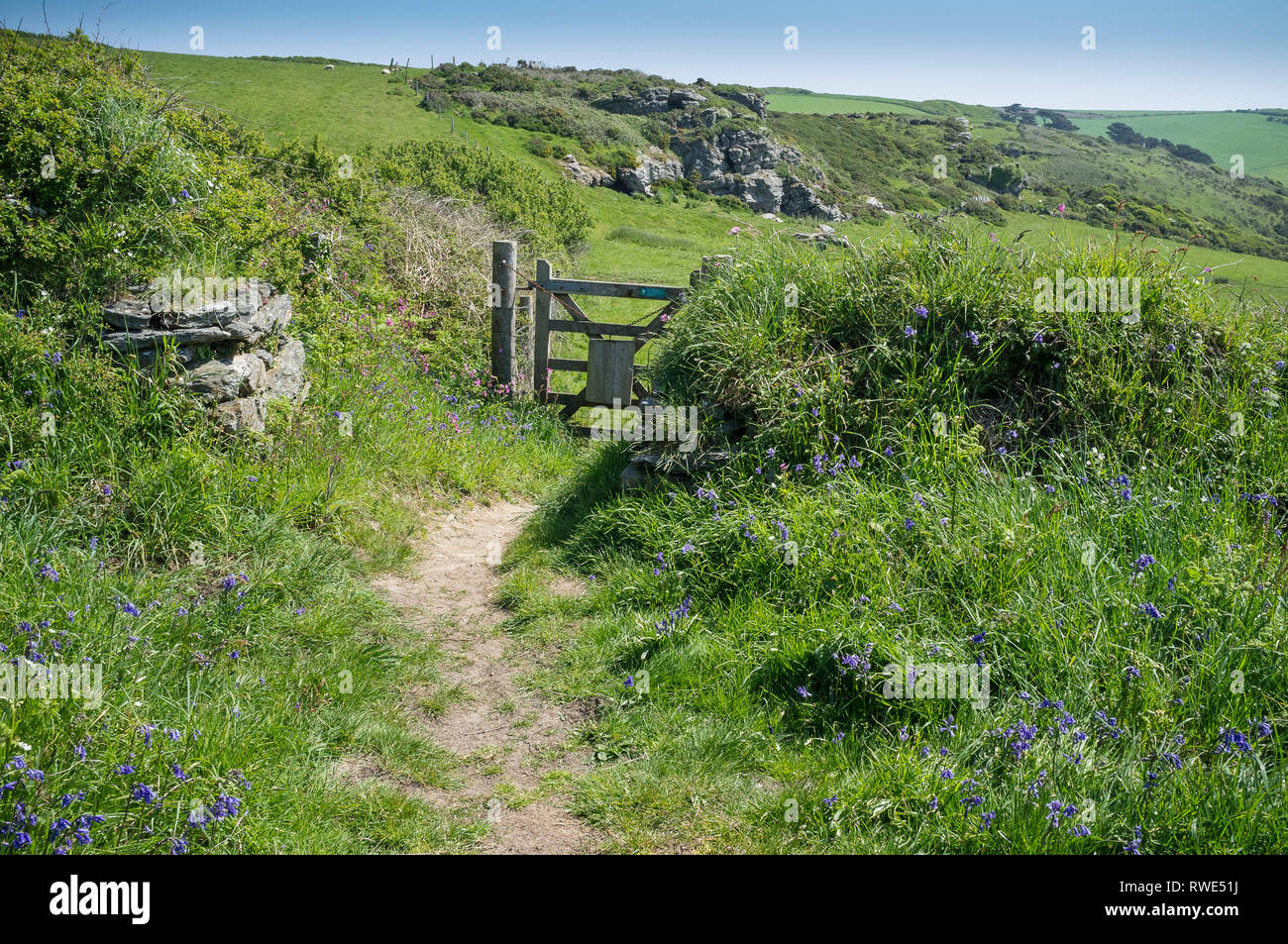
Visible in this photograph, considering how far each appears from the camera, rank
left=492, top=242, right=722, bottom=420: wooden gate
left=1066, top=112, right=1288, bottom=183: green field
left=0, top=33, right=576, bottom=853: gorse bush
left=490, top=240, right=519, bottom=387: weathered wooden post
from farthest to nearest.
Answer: left=1066, top=112, right=1288, bottom=183: green field < left=490, top=240, right=519, bottom=387: weathered wooden post < left=492, top=242, right=722, bottom=420: wooden gate < left=0, top=33, right=576, bottom=853: gorse bush

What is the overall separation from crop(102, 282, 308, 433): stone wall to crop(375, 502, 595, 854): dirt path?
5.70 feet

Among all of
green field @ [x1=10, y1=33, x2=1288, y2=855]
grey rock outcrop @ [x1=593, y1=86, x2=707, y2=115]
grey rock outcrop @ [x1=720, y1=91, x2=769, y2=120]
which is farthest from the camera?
grey rock outcrop @ [x1=720, y1=91, x2=769, y2=120]

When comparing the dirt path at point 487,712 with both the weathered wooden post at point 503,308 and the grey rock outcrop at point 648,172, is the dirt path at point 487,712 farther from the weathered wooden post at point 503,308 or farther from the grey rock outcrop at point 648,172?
the grey rock outcrop at point 648,172

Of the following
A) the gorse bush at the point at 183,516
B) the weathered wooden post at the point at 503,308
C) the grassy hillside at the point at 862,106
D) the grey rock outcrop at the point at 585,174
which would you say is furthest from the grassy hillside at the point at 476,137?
the grassy hillside at the point at 862,106

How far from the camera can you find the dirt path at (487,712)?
3576 mm

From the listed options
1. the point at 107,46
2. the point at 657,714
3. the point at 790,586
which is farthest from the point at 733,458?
the point at 107,46

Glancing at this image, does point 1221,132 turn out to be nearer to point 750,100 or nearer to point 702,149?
point 750,100

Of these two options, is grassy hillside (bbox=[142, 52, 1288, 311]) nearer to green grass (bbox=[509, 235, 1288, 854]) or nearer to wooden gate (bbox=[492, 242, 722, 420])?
wooden gate (bbox=[492, 242, 722, 420])

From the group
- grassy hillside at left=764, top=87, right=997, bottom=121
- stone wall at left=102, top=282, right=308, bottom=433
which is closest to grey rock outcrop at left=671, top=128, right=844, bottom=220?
grassy hillside at left=764, top=87, right=997, bottom=121

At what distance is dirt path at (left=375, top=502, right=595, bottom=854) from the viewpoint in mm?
3576

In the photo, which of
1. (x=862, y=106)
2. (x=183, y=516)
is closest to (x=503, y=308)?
(x=183, y=516)

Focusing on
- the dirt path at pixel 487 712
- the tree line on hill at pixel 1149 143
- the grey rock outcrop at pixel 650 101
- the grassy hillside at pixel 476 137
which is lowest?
the dirt path at pixel 487 712

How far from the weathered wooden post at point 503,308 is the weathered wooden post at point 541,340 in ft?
1.13

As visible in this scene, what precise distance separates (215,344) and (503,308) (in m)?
4.71
